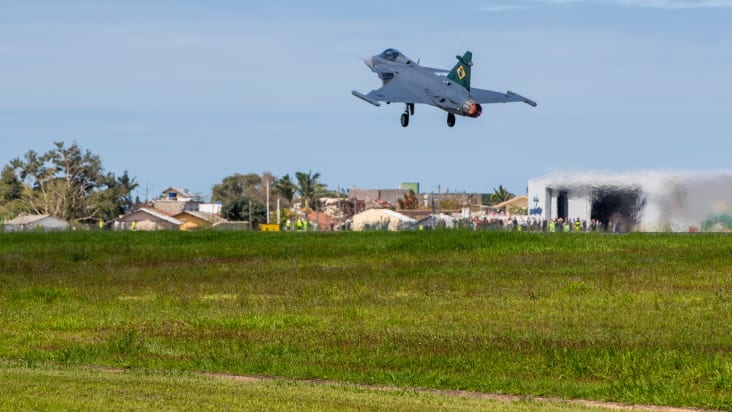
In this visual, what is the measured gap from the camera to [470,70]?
5269 cm

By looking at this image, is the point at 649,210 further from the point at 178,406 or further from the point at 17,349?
the point at 178,406

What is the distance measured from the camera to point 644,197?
202 feet

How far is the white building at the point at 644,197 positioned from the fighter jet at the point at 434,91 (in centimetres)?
990

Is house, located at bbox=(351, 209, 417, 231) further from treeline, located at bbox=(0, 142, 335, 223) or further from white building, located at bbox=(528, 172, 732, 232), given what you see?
white building, located at bbox=(528, 172, 732, 232)

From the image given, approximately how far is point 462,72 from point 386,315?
1934cm

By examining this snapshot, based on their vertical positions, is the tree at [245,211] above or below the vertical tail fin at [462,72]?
below

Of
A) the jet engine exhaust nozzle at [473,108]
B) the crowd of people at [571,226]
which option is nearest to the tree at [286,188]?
the crowd of people at [571,226]

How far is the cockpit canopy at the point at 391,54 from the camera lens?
191 feet

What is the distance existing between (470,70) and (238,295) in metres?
15.9

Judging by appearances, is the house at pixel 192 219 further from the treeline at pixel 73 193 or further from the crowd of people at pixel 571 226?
the crowd of people at pixel 571 226

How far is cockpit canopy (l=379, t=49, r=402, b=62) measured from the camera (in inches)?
2287

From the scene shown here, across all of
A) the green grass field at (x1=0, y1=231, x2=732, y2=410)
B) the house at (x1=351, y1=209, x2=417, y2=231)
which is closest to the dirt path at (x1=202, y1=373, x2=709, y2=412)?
the green grass field at (x1=0, y1=231, x2=732, y2=410)

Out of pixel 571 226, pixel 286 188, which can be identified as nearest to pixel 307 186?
pixel 286 188

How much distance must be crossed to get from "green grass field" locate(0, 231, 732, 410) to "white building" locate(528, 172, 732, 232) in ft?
10.7
